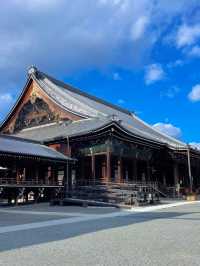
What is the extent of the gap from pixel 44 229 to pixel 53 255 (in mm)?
4224

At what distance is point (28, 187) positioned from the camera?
2511 cm

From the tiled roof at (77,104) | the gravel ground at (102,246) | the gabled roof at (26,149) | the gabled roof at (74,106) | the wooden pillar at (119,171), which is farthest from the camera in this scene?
the tiled roof at (77,104)

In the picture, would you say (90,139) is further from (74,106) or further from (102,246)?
(102,246)

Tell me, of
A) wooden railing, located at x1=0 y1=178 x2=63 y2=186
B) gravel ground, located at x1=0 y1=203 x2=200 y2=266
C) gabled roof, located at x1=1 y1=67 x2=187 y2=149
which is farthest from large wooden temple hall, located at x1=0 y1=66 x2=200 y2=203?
gravel ground, located at x1=0 y1=203 x2=200 y2=266

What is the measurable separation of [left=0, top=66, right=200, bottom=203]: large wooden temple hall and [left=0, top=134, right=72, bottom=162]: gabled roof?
2.21ft

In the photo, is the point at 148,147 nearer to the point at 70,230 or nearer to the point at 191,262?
the point at 70,230

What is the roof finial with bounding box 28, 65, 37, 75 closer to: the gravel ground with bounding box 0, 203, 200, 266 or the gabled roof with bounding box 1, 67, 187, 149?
the gabled roof with bounding box 1, 67, 187, 149

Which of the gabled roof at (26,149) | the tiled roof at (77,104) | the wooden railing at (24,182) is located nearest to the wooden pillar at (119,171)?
the tiled roof at (77,104)

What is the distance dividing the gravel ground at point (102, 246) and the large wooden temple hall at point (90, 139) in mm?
18041

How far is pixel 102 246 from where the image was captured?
7.95 meters

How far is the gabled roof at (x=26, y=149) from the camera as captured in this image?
80.6 feet

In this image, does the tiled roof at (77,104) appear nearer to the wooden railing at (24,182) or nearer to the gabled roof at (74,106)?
the gabled roof at (74,106)

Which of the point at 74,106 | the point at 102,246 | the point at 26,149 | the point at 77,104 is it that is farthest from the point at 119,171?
the point at 102,246

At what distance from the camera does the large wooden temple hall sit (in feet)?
98.2
